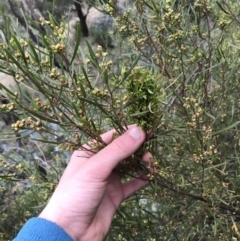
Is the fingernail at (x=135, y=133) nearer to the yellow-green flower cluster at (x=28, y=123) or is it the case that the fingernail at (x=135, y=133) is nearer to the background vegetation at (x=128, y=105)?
the background vegetation at (x=128, y=105)

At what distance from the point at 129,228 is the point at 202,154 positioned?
1.55 ft

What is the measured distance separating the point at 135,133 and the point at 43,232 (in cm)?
39

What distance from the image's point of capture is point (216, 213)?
1124 millimetres

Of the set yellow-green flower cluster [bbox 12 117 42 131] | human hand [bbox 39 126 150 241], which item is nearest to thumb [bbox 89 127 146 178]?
human hand [bbox 39 126 150 241]

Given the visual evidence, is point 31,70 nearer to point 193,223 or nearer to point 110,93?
point 110,93

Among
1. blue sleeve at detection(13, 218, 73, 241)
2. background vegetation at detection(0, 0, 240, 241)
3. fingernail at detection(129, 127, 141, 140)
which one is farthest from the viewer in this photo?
blue sleeve at detection(13, 218, 73, 241)

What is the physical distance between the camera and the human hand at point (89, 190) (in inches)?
35.3

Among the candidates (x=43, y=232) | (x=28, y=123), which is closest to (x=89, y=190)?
(x=43, y=232)

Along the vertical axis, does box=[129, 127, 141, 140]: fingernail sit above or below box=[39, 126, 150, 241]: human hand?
above

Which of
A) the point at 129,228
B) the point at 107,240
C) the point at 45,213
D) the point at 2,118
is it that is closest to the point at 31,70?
the point at 45,213

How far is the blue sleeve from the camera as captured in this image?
3.34 ft

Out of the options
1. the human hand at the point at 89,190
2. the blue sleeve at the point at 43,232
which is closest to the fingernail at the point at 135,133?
the human hand at the point at 89,190

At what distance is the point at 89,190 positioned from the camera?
3.32 ft

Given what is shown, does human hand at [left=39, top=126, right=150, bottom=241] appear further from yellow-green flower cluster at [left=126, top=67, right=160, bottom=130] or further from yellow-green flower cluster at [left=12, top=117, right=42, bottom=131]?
yellow-green flower cluster at [left=12, top=117, right=42, bottom=131]
